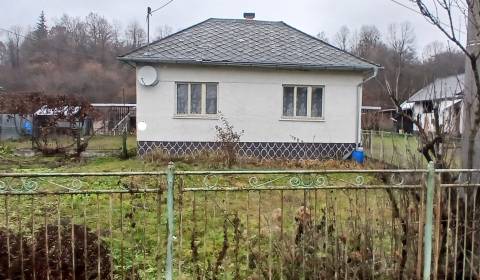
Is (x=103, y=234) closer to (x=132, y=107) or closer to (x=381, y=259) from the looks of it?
(x=381, y=259)

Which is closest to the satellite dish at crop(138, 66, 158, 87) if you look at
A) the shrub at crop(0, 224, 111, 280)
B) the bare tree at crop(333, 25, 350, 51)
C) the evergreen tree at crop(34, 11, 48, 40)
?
the shrub at crop(0, 224, 111, 280)

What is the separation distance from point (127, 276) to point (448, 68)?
4203mm

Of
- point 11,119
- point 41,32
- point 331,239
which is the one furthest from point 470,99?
point 41,32

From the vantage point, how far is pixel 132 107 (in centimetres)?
2969

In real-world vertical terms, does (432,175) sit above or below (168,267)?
above

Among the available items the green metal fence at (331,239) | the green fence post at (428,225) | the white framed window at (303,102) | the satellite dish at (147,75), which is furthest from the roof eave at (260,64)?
the green fence post at (428,225)

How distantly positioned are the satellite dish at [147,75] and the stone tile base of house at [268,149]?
1838 mm

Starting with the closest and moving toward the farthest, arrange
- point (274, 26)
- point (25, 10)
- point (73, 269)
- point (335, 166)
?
point (73, 269) → point (335, 166) → point (274, 26) → point (25, 10)

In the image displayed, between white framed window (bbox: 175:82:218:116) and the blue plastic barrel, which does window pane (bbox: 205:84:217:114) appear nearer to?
white framed window (bbox: 175:82:218:116)

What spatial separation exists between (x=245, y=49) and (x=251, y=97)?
1715mm

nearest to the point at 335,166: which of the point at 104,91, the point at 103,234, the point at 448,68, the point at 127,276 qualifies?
the point at 448,68

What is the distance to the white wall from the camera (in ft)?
43.4

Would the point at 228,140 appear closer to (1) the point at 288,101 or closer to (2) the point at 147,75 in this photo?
(1) the point at 288,101

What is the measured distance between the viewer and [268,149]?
13750 millimetres
